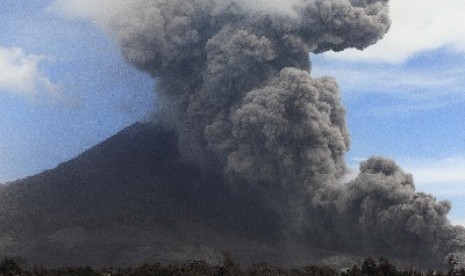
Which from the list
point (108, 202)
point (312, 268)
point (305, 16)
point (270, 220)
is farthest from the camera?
point (108, 202)

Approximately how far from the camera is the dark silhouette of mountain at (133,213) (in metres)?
63.7

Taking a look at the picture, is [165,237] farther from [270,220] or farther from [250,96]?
[250,96]

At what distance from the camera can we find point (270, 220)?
70.6 meters

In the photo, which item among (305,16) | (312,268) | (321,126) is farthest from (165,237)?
(312,268)

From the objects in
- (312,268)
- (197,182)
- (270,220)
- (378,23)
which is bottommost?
(312,268)

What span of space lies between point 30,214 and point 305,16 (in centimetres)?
3498

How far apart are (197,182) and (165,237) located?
41.3 feet

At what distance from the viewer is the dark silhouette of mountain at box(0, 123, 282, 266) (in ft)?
209

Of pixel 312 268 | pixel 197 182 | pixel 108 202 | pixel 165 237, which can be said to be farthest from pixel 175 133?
pixel 312 268

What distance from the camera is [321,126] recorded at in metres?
59.4

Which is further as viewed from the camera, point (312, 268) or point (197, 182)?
point (197, 182)

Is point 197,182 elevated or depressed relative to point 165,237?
elevated

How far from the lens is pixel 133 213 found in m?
73.0

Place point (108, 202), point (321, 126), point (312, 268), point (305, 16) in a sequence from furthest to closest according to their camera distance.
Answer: point (108, 202) < point (305, 16) < point (321, 126) < point (312, 268)
